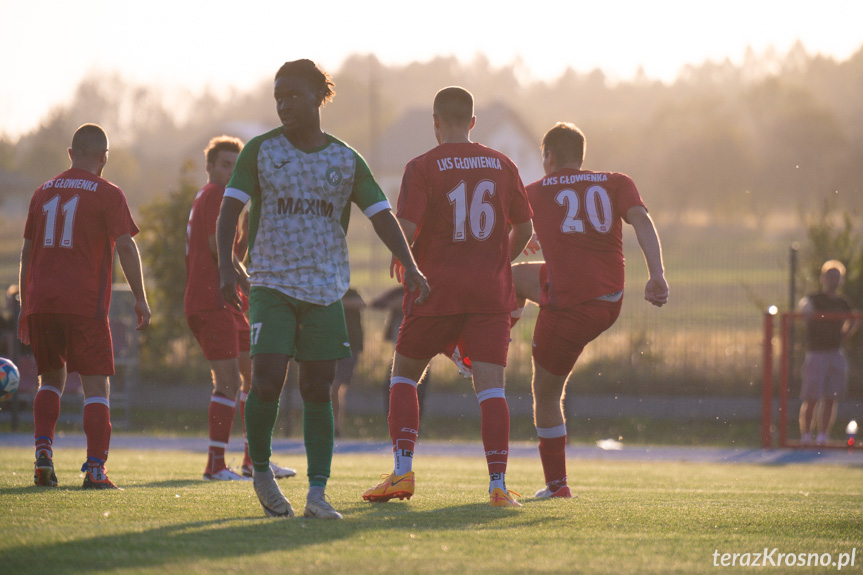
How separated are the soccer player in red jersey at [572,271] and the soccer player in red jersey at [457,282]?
0.50 meters

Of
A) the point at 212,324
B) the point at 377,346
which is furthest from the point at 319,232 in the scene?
the point at 377,346

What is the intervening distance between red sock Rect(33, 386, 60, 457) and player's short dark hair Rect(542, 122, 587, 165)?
3.28 meters

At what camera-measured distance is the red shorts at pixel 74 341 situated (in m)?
6.33

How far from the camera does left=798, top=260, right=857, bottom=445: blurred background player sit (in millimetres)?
13773

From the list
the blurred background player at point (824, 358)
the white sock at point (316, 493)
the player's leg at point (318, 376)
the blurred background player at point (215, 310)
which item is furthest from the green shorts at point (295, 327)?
the blurred background player at point (824, 358)

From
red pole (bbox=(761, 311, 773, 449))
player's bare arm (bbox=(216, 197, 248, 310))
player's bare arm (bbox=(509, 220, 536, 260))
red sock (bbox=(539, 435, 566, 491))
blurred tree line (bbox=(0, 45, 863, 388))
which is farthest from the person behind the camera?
blurred tree line (bbox=(0, 45, 863, 388))

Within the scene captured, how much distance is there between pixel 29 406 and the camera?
15.5 metres

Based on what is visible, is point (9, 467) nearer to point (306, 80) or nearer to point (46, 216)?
point (46, 216)

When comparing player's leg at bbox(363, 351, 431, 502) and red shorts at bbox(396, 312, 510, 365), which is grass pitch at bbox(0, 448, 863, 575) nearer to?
player's leg at bbox(363, 351, 431, 502)

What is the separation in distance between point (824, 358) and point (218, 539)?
11.1 m

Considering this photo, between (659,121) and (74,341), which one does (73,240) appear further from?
(659,121)

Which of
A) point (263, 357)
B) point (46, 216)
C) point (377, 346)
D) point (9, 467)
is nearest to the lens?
point (263, 357)

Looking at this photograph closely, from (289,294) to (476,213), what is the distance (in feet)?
4.33

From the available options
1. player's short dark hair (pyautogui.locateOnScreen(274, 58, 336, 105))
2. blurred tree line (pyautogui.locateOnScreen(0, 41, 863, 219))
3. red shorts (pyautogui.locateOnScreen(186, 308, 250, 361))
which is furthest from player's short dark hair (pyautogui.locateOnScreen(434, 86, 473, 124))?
blurred tree line (pyautogui.locateOnScreen(0, 41, 863, 219))
